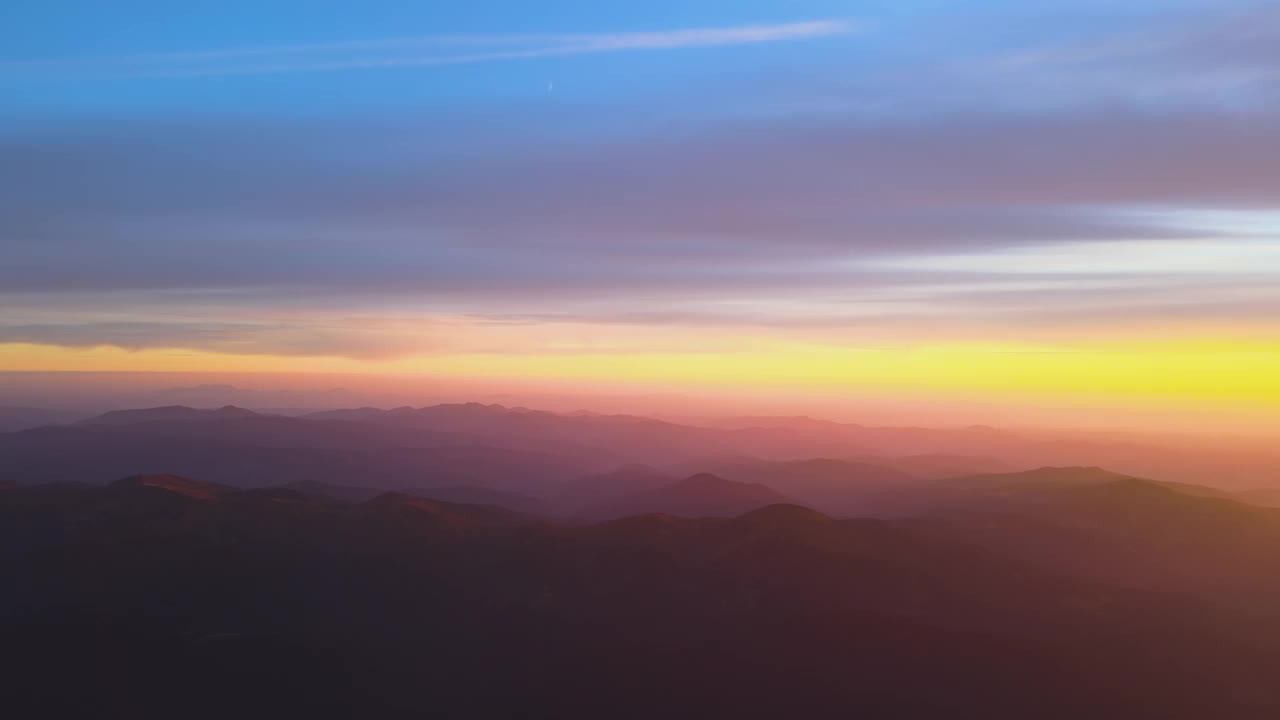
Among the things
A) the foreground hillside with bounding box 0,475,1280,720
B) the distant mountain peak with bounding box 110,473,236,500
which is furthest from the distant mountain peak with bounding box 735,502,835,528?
the distant mountain peak with bounding box 110,473,236,500

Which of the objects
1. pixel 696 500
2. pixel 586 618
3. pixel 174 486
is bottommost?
pixel 586 618

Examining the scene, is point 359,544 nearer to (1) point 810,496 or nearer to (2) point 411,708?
(2) point 411,708

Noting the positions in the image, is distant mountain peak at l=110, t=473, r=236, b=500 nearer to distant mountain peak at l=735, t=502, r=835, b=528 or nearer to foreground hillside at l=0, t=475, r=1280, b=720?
foreground hillside at l=0, t=475, r=1280, b=720

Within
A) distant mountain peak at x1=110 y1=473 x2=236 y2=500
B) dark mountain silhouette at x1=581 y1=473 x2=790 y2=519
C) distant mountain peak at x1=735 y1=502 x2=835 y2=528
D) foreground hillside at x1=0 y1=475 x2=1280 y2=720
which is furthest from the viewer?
dark mountain silhouette at x1=581 y1=473 x2=790 y2=519

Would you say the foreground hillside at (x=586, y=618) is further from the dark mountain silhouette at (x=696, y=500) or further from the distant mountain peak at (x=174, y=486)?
the dark mountain silhouette at (x=696, y=500)

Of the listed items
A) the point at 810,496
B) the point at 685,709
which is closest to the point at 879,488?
the point at 810,496

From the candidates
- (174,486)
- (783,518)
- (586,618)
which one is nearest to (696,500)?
(783,518)

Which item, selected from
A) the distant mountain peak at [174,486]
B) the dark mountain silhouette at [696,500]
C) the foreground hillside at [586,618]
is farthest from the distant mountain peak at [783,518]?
the dark mountain silhouette at [696,500]

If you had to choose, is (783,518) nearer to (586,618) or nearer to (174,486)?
(586,618)
